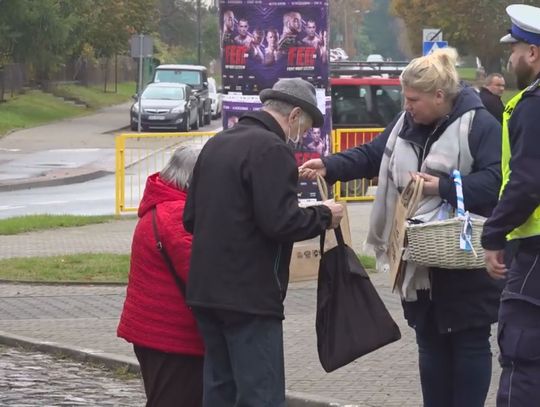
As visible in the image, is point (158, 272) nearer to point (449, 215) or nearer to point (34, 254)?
point (449, 215)

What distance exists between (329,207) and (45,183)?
2132 cm

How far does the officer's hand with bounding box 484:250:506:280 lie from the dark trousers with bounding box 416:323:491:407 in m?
0.88

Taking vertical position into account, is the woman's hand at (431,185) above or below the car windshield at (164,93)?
above

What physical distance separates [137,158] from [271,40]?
29.9 feet

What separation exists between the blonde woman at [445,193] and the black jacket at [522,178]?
77cm

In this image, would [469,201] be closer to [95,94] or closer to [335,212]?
[335,212]

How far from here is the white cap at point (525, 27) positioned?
4.88 metres

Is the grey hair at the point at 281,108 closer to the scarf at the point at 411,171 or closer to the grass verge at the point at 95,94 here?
the scarf at the point at 411,171

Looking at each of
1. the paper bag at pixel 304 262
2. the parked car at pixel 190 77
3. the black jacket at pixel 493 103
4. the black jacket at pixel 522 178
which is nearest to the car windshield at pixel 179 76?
the parked car at pixel 190 77

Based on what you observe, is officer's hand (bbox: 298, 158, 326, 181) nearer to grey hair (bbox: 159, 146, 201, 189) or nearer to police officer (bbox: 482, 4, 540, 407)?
grey hair (bbox: 159, 146, 201, 189)

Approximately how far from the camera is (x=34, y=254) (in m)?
14.0

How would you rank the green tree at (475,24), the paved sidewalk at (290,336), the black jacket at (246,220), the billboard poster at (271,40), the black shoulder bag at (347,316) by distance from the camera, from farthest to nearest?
the green tree at (475,24)
the billboard poster at (271,40)
the paved sidewalk at (290,336)
the black shoulder bag at (347,316)
the black jacket at (246,220)

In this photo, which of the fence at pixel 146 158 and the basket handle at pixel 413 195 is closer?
the basket handle at pixel 413 195

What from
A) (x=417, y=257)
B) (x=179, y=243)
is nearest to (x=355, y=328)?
(x=417, y=257)
